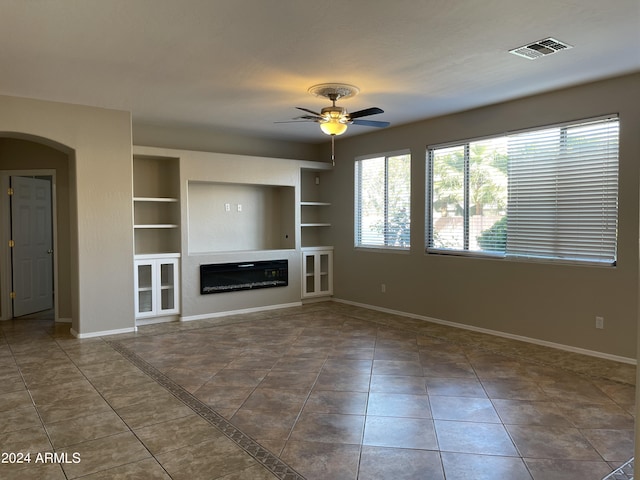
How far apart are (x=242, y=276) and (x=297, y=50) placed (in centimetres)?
399

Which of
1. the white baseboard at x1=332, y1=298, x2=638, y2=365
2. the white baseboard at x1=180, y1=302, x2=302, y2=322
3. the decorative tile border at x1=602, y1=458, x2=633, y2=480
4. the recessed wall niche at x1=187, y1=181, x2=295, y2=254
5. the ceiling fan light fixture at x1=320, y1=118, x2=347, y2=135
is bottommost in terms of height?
the decorative tile border at x1=602, y1=458, x2=633, y2=480

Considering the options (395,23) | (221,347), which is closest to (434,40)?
(395,23)

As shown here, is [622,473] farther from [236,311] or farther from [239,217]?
[239,217]

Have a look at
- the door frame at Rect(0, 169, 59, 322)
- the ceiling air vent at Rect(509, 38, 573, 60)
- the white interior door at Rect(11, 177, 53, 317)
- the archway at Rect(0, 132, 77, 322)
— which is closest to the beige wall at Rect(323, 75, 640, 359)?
the ceiling air vent at Rect(509, 38, 573, 60)

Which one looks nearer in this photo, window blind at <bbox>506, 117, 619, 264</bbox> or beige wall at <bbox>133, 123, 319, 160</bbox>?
window blind at <bbox>506, 117, 619, 264</bbox>

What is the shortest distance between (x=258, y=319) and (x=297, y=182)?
2.33m

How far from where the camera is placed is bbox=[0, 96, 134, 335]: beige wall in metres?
5.27

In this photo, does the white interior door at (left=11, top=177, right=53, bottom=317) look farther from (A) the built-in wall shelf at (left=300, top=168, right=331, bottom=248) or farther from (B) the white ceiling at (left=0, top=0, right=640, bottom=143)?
(A) the built-in wall shelf at (left=300, top=168, right=331, bottom=248)

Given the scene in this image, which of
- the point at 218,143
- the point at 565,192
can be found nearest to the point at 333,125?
the point at 565,192

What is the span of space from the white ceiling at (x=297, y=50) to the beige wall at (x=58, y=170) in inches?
66.6

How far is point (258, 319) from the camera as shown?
6.47m

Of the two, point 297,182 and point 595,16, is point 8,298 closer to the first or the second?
point 297,182

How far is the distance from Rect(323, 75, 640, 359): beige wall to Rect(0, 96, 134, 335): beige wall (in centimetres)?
344

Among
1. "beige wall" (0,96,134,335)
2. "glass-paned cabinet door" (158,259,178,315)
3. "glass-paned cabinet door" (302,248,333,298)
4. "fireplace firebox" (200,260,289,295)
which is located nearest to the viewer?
"beige wall" (0,96,134,335)
